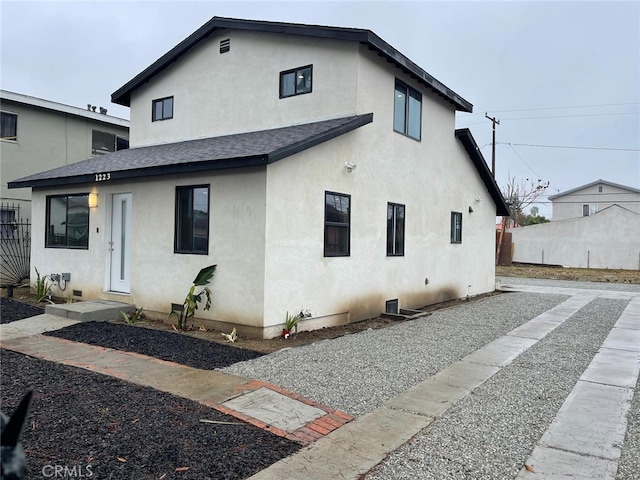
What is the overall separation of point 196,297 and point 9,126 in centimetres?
1186

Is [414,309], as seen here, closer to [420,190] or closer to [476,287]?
[420,190]

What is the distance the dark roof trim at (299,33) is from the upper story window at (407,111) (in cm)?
38

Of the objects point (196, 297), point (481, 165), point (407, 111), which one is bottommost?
point (196, 297)

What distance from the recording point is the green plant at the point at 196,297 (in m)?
7.86

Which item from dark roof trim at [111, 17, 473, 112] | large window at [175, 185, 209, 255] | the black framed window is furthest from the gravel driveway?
dark roof trim at [111, 17, 473, 112]

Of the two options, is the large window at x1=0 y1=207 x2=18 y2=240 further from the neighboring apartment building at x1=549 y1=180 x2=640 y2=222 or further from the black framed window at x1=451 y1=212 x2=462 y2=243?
the neighboring apartment building at x1=549 y1=180 x2=640 y2=222

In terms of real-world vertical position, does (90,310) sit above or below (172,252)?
below

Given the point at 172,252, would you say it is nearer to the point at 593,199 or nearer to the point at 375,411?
the point at 375,411

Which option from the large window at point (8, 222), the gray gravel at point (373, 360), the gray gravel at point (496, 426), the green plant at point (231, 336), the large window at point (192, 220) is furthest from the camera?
the large window at point (8, 222)

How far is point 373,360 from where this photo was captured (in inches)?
252

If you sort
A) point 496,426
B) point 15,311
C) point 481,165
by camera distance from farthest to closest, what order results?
point 481,165 < point 15,311 < point 496,426

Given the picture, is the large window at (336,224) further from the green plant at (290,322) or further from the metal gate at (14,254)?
the metal gate at (14,254)

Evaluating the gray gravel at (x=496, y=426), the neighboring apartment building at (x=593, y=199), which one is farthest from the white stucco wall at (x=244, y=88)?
the neighboring apartment building at (x=593, y=199)

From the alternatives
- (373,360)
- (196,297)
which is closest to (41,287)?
(196,297)
